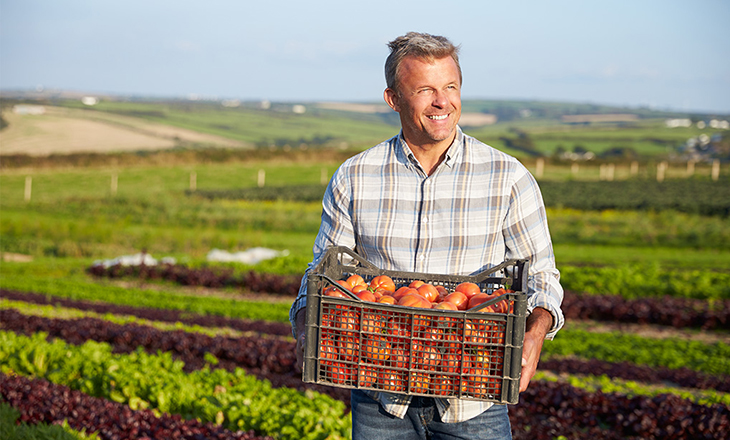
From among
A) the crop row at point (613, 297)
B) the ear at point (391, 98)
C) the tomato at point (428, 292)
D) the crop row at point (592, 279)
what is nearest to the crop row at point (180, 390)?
the tomato at point (428, 292)

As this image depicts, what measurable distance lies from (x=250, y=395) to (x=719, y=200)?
89.7 ft

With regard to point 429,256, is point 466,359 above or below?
below

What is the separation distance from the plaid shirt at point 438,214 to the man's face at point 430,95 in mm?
144

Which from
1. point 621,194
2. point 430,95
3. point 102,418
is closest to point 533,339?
point 430,95

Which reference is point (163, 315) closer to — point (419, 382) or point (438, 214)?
point (438, 214)

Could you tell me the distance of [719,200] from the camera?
90.0ft

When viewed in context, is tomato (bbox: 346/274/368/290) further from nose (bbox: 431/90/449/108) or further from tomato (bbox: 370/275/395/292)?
nose (bbox: 431/90/449/108)

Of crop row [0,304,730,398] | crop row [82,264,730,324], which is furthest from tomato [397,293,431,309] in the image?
crop row [82,264,730,324]

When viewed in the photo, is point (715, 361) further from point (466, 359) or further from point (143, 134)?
point (143, 134)

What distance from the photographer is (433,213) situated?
2572mm

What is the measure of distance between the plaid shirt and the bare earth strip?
52.6 metres

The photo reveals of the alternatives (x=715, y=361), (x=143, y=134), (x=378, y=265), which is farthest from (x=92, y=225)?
(x=143, y=134)

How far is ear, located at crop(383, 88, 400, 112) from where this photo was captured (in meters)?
2.50

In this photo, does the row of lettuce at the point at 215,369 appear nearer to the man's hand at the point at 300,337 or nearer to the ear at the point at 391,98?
the man's hand at the point at 300,337
